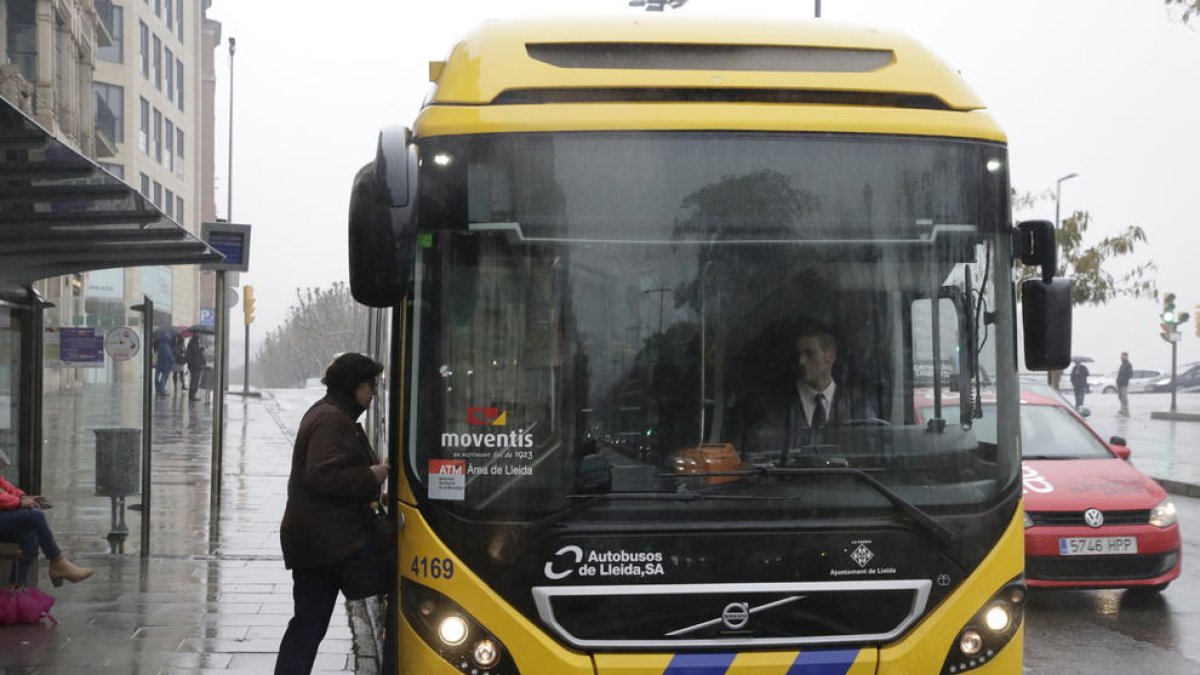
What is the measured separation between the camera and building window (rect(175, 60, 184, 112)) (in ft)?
222

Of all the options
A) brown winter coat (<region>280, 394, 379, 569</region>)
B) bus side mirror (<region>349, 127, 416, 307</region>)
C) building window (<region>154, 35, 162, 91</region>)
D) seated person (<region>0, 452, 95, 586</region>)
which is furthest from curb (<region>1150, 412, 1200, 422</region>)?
building window (<region>154, 35, 162, 91</region>)

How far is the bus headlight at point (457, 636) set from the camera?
4844 mm

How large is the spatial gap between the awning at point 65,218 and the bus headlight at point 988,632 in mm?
4376

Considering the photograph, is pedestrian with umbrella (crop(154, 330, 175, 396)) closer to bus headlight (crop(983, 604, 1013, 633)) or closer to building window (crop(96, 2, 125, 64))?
building window (crop(96, 2, 125, 64))

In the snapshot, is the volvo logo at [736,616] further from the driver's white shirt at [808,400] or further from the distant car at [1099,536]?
the distant car at [1099,536]

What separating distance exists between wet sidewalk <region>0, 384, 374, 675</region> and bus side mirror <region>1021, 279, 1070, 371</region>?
4.25 metres

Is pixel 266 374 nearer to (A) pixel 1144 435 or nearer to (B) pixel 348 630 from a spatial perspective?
(A) pixel 1144 435

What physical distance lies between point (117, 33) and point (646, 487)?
189ft

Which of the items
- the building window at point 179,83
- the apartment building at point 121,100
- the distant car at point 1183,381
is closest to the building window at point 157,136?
the apartment building at point 121,100

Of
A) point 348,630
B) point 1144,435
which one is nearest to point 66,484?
point 348,630

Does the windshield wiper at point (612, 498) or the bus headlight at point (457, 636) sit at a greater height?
the windshield wiper at point (612, 498)

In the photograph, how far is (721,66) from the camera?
5277 mm

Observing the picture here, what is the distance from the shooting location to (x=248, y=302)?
40.4m

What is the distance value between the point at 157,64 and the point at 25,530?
192ft
